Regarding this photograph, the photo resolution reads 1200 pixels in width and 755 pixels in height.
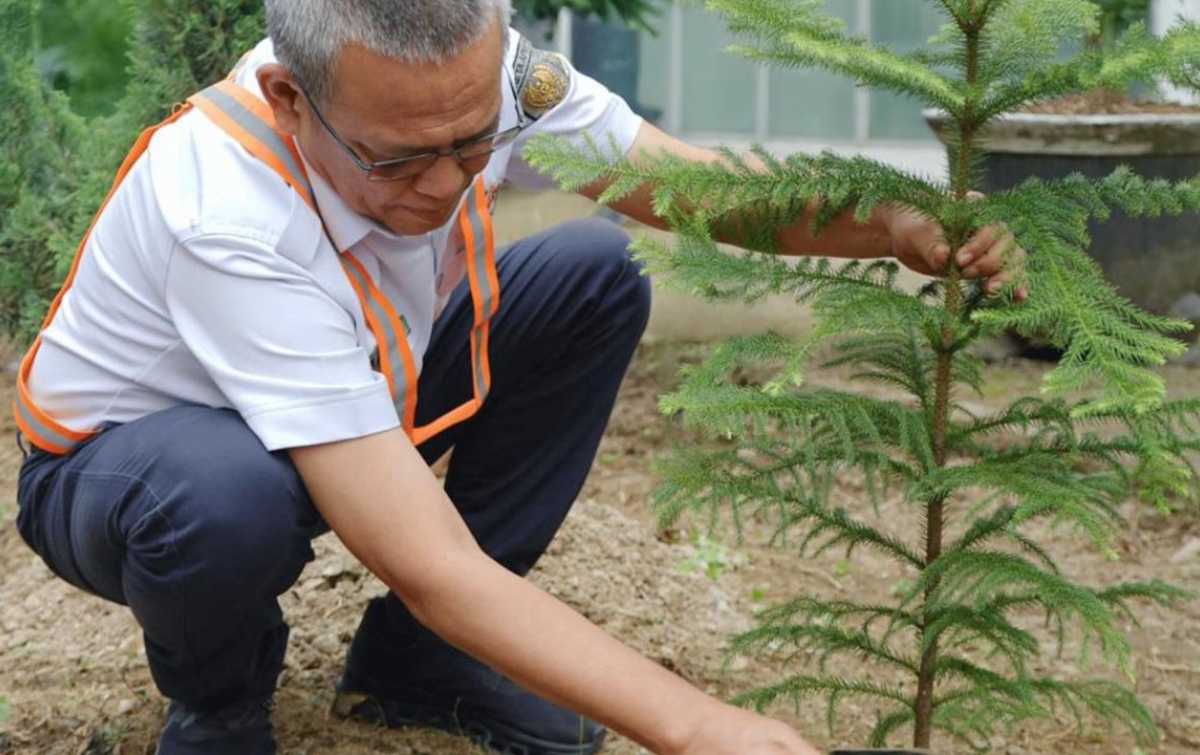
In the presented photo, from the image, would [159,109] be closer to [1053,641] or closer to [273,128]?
[273,128]

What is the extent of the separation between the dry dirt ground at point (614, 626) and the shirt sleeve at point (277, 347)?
36.2 inches

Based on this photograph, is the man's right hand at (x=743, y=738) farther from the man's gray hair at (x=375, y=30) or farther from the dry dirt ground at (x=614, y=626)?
the dry dirt ground at (x=614, y=626)

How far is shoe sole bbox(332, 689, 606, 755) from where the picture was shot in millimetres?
2797

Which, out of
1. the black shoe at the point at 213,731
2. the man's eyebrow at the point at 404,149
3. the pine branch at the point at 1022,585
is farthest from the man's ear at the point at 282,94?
the pine branch at the point at 1022,585

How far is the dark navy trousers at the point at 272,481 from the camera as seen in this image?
7.32 ft

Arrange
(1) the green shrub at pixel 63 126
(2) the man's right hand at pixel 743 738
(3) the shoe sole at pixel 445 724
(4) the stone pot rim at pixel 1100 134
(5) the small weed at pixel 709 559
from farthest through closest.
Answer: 1. (4) the stone pot rim at pixel 1100 134
2. (1) the green shrub at pixel 63 126
3. (5) the small weed at pixel 709 559
4. (3) the shoe sole at pixel 445 724
5. (2) the man's right hand at pixel 743 738

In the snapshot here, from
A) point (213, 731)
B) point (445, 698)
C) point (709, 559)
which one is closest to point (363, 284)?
point (213, 731)

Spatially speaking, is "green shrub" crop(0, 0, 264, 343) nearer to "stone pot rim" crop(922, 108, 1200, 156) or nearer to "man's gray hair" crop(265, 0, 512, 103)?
"man's gray hair" crop(265, 0, 512, 103)

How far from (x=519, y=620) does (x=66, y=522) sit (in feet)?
2.80

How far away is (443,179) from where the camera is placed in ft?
6.84

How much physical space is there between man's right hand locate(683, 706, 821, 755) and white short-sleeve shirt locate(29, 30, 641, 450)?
0.57 m

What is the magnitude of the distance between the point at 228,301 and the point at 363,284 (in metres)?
0.23

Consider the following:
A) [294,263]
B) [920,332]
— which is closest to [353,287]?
[294,263]

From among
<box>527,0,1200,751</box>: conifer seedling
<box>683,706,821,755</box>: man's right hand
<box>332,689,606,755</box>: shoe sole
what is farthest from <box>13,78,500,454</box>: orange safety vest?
<box>683,706,821,755</box>: man's right hand
